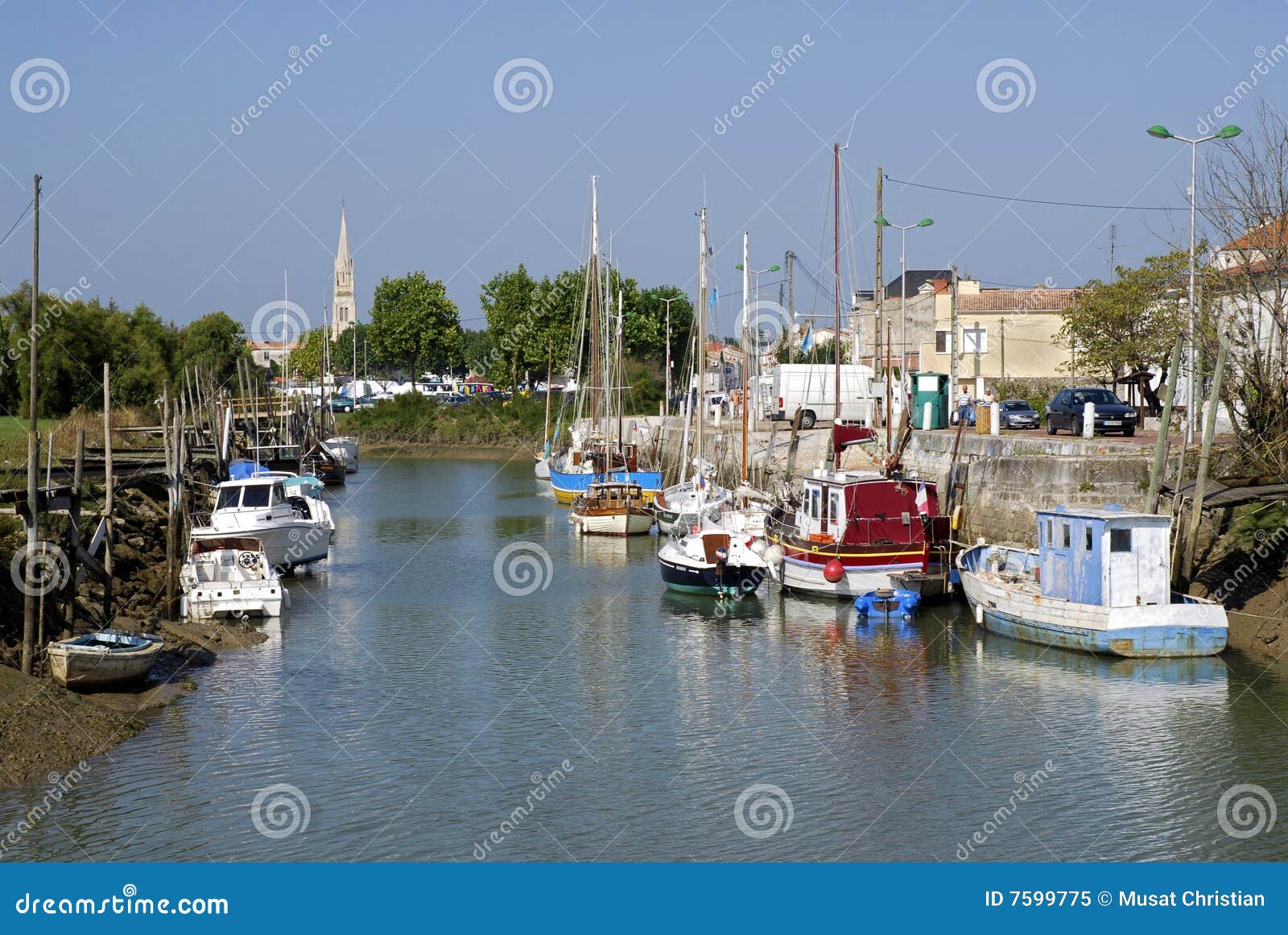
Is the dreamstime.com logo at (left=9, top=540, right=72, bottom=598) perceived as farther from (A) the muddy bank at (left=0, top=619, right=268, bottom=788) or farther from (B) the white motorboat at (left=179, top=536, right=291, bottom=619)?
(B) the white motorboat at (left=179, top=536, right=291, bottom=619)

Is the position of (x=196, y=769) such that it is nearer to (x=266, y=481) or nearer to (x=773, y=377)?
(x=266, y=481)

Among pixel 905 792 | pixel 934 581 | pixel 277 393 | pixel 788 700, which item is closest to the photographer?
pixel 905 792

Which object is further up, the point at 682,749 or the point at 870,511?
the point at 870,511

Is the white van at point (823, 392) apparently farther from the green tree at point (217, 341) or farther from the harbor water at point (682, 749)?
the green tree at point (217, 341)

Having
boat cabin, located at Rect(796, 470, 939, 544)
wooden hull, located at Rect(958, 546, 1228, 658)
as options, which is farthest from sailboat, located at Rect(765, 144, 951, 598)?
wooden hull, located at Rect(958, 546, 1228, 658)

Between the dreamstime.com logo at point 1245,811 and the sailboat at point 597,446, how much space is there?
1279 inches

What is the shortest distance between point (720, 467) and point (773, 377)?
16909 millimetres

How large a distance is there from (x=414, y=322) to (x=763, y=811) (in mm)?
106361

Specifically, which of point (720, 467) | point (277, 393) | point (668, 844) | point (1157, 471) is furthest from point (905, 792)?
point (277, 393)

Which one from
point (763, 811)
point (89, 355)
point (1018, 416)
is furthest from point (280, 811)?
point (89, 355)

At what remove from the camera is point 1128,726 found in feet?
67.2

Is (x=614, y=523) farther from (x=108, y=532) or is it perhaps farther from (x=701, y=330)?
(x=108, y=532)

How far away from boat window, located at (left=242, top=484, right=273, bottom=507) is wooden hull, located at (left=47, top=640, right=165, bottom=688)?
1391cm

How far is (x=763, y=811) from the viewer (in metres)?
16.9
